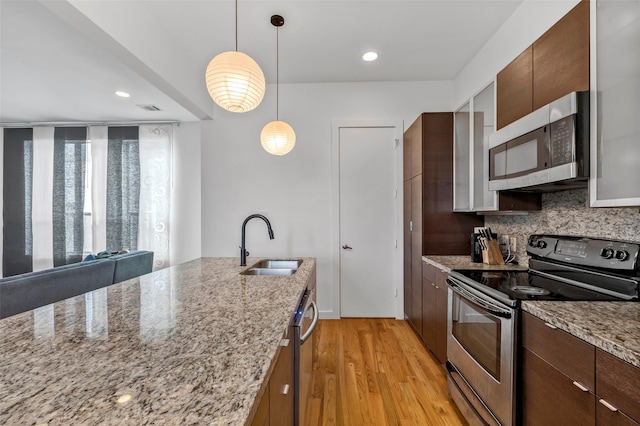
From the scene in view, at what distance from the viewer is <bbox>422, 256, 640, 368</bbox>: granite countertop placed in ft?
2.72

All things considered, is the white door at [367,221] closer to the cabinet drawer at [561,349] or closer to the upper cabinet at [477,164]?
the upper cabinet at [477,164]

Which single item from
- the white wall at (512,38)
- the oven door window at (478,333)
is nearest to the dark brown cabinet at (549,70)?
the white wall at (512,38)

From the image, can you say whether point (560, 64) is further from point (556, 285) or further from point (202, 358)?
point (202, 358)

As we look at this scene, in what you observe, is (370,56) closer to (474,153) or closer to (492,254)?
(474,153)

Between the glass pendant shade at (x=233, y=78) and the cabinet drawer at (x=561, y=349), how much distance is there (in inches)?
70.7

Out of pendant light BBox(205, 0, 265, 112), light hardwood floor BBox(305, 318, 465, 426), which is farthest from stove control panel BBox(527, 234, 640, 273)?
pendant light BBox(205, 0, 265, 112)

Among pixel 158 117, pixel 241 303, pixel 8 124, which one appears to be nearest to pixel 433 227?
pixel 241 303

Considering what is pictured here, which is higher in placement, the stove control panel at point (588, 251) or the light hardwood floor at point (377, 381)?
the stove control panel at point (588, 251)

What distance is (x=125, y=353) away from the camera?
0.73 m

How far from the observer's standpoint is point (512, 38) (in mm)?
2195

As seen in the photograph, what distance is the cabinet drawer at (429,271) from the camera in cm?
233

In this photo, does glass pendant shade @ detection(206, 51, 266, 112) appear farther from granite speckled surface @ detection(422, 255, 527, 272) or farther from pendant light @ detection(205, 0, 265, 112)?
granite speckled surface @ detection(422, 255, 527, 272)

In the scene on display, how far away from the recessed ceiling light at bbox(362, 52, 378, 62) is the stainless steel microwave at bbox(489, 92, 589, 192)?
59.6 inches

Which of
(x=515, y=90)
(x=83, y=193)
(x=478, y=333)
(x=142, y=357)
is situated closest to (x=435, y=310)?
(x=478, y=333)
